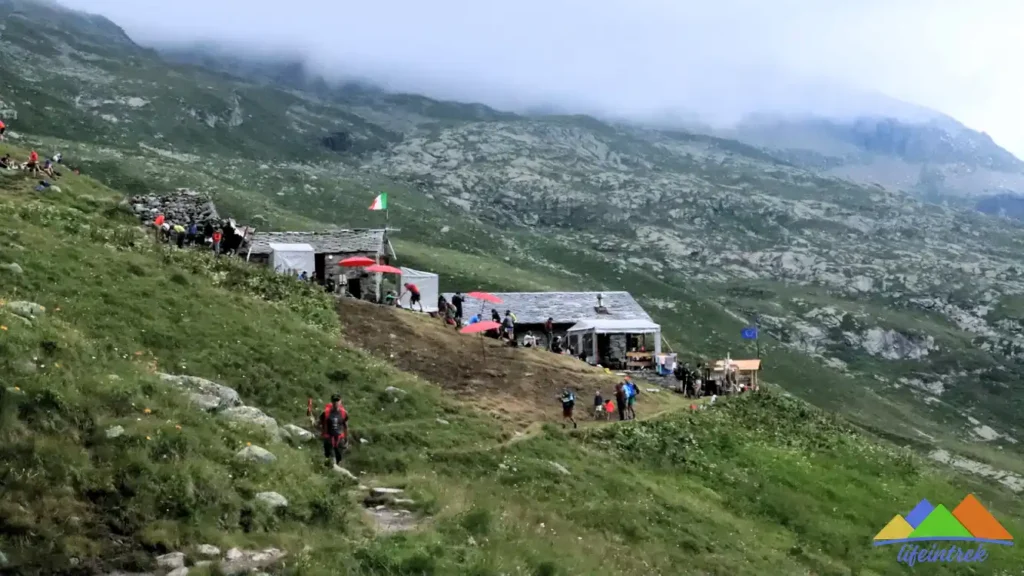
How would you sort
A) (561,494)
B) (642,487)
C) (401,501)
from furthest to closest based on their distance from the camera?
(642,487), (561,494), (401,501)

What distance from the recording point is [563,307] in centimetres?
6975

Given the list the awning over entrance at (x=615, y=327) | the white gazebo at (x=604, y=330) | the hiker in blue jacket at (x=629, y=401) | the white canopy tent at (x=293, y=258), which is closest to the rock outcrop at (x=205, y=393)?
the hiker in blue jacket at (x=629, y=401)

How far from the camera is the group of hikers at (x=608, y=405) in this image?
34.9 m

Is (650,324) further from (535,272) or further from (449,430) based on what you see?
(535,272)

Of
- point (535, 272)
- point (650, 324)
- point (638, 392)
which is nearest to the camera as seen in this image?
point (638, 392)

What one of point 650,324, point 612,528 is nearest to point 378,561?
point 612,528

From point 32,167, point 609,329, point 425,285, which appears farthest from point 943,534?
point 32,167

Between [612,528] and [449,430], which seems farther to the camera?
[449,430]

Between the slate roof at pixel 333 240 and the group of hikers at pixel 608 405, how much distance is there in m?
26.4

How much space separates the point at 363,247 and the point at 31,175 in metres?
22.4

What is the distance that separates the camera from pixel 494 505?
19500mm

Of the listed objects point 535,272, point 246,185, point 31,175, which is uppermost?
point 31,175

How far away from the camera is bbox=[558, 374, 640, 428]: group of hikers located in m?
34.9

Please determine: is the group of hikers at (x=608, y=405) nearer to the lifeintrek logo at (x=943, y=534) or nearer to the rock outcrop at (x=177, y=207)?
the lifeintrek logo at (x=943, y=534)
